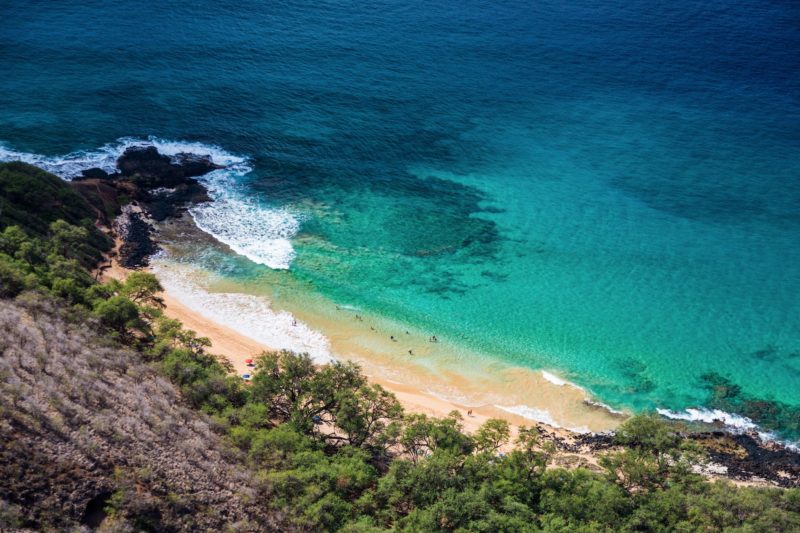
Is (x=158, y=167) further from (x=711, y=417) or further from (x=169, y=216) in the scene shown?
(x=711, y=417)

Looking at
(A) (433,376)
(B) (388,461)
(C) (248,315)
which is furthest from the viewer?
(C) (248,315)

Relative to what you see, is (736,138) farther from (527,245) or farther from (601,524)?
(601,524)

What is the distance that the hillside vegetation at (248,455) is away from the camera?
29.4 m

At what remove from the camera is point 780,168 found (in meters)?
81.1

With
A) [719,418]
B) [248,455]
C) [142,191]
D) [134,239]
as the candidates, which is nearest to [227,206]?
[142,191]

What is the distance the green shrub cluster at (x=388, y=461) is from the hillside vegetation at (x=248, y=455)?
0.11 meters

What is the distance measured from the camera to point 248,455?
1426 inches

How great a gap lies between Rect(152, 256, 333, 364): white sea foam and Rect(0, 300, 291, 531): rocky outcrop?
16044 millimetres

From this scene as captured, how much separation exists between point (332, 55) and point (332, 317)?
58266mm

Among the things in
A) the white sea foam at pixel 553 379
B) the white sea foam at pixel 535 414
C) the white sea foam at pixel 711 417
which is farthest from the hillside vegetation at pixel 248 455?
the white sea foam at pixel 553 379

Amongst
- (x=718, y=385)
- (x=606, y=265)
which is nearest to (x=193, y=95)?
(x=606, y=265)

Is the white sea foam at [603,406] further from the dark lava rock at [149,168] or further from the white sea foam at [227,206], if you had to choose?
the dark lava rock at [149,168]

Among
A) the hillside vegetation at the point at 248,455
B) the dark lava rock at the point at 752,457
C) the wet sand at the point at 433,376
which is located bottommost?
the dark lava rock at the point at 752,457

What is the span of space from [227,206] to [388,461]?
40.9 metres
